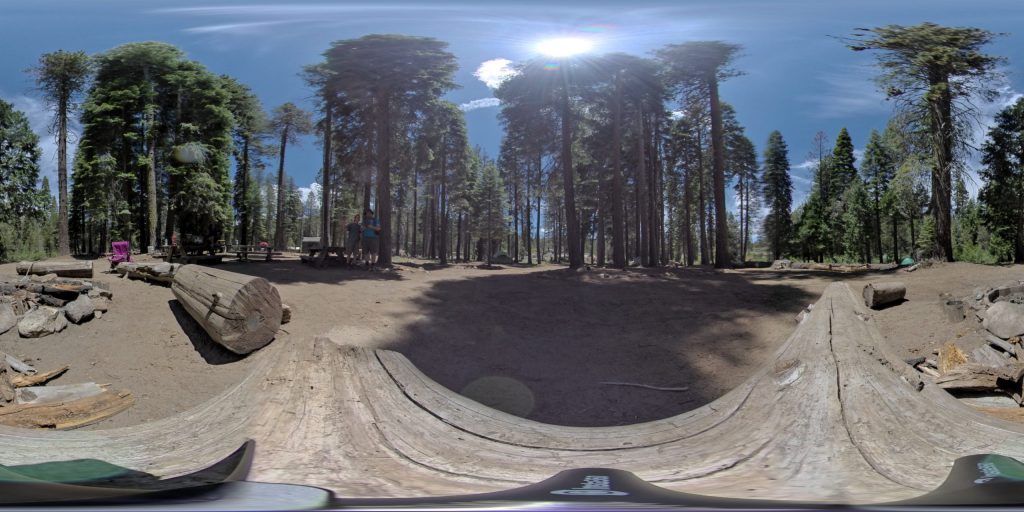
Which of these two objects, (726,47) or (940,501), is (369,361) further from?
(726,47)

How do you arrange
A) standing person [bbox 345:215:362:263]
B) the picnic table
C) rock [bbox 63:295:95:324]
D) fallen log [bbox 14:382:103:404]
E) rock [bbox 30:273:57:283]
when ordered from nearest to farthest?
1. fallen log [bbox 14:382:103:404]
2. rock [bbox 63:295:95:324]
3. rock [bbox 30:273:57:283]
4. standing person [bbox 345:215:362:263]
5. the picnic table

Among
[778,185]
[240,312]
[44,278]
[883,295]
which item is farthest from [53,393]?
[778,185]

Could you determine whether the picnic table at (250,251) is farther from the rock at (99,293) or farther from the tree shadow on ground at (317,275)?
the rock at (99,293)

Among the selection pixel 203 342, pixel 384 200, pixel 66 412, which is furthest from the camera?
pixel 384 200

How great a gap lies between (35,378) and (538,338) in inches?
210

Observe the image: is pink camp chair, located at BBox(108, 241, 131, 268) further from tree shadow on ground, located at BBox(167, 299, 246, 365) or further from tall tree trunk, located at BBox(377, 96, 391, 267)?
tall tree trunk, located at BBox(377, 96, 391, 267)

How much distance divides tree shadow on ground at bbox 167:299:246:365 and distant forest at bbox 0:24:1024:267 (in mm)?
2454

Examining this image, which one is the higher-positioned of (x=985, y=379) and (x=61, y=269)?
(x=61, y=269)

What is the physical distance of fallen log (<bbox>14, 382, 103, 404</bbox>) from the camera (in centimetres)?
333

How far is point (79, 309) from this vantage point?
5.27 m

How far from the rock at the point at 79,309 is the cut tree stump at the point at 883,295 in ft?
34.1

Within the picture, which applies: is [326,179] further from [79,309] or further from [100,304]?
[79,309]

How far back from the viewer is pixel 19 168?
46.5 feet

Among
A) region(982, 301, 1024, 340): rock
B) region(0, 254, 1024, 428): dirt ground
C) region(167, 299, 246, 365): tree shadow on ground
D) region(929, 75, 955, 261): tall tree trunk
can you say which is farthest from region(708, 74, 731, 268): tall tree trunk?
region(167, 299, 246, 365): tree shadow on ground
